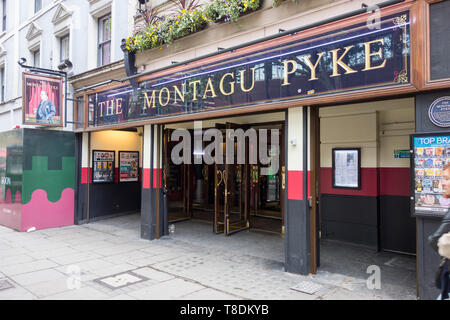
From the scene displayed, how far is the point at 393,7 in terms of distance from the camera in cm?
443

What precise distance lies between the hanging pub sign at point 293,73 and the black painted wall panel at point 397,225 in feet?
10.7

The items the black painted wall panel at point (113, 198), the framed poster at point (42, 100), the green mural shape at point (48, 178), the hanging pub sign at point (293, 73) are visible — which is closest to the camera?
the hanging pub sign at point (293, 73)

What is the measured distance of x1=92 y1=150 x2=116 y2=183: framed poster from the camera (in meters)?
10.6

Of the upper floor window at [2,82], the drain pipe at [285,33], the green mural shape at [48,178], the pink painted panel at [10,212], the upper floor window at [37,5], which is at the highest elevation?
the upper floor window at [37,5]

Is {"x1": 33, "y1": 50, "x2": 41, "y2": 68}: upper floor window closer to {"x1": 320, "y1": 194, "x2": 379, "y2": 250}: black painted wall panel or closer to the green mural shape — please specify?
the green mural shape

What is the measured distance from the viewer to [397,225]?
6.74 m

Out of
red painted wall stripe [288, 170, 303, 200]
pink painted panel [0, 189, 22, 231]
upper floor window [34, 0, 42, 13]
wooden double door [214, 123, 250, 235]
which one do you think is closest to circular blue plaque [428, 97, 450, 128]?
red painted wall stripe [288, 170, 303, 200]

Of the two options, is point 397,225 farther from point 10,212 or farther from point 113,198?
point 10,212

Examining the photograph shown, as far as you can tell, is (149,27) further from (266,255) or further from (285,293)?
(285,293)

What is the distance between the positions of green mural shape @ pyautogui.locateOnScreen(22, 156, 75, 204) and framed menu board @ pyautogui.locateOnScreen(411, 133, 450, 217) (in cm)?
939

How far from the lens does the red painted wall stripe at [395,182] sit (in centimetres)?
667

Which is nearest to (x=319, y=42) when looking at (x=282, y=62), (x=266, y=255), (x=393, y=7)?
(x=282, y=62)

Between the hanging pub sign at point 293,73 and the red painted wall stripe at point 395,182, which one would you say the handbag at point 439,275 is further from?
the red painted wall stripe at point 395,182

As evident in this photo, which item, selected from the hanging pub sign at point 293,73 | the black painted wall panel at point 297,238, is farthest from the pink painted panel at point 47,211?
the black painted wall panel at point 297,238
